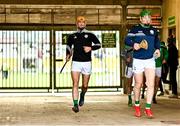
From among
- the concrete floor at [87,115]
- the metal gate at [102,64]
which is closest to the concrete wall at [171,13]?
the metal gate at [102,64]

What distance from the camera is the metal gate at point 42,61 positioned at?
17188 mm

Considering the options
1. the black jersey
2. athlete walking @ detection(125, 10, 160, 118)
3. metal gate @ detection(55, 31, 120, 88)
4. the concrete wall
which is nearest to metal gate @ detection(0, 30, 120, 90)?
metal gate @ detection(55, 31, 120, 88)

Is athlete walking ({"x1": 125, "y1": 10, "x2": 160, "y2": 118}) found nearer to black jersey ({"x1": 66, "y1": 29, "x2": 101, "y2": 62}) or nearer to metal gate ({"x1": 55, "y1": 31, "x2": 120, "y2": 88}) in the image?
black jersey ({"x1": 66, "y1": 29, "x2": 101, "y2": 62})

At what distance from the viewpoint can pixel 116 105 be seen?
12.5 meters

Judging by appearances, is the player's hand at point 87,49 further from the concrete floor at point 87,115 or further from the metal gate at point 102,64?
the metal gate at point 102,64

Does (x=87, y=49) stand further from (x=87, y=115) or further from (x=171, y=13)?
(x=171, y=13)

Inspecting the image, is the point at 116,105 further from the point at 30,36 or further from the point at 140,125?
the point at 30,36

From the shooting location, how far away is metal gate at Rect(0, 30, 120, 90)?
17.2m

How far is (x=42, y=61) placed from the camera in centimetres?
1748

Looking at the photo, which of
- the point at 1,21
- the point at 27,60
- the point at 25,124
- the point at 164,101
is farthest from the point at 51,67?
the point at 25,124

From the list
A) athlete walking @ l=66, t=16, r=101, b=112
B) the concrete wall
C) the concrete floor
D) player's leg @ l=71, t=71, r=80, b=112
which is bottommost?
the concrete floor

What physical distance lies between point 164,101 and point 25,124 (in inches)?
234

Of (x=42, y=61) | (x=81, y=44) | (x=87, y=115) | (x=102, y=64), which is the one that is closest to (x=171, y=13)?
(x=102, y=64)

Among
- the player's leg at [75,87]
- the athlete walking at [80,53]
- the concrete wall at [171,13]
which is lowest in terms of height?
the player's leg at [75,87]
